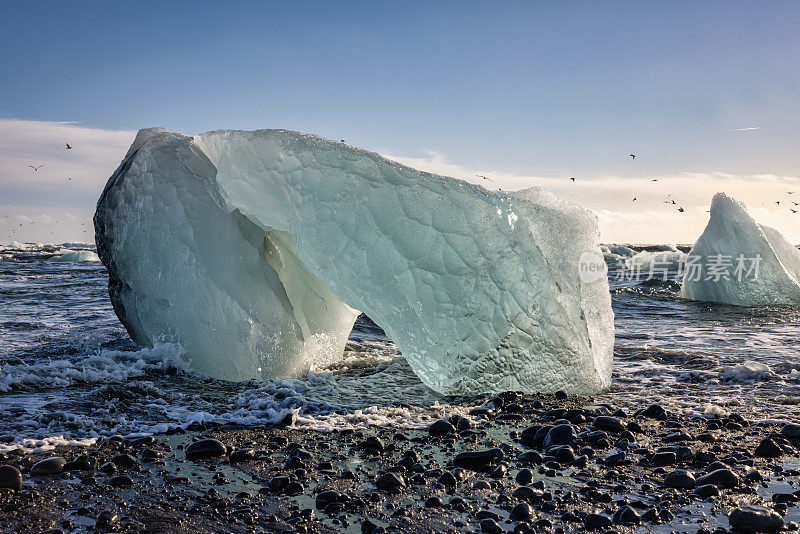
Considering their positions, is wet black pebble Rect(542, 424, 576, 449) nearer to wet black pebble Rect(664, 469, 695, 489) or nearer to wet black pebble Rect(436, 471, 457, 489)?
wet black pebble Rect(664, 469, 695, 489)

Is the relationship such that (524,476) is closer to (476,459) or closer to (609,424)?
(476,459)

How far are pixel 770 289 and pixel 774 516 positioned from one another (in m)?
13.7

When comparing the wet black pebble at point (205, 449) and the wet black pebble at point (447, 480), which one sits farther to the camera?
the wet black pebble at point (205, 449)

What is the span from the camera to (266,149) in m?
6.44

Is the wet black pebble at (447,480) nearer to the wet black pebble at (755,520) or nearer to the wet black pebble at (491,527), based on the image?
the wet black pebble at (491,527)

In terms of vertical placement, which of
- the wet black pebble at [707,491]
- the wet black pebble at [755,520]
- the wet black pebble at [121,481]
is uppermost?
the wet black pebble at [755,520]

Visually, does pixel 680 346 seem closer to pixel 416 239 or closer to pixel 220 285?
pixel 416 239

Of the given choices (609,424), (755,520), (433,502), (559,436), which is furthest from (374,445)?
(755,520)

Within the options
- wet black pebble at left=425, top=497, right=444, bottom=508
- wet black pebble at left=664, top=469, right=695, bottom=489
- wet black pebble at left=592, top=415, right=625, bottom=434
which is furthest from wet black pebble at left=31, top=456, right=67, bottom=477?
wet black pebble at left=592, top=415, right=625, bottom=434

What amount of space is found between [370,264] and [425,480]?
2805mm

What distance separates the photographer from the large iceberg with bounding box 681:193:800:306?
14.7 meters

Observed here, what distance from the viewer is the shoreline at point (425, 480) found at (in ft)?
9.96

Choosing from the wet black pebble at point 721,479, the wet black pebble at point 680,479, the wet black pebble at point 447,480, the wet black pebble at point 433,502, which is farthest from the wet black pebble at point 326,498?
the wet black pebble at point 721,479

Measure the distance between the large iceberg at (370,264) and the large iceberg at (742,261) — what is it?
412 inches
